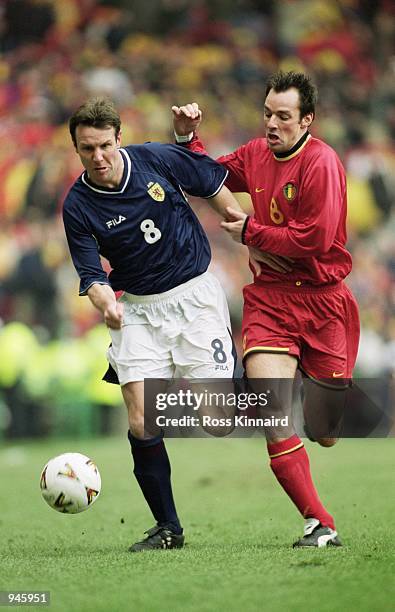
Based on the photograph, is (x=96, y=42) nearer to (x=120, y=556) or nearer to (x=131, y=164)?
(x=131, y=164)

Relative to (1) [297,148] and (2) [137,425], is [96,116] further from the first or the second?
(2) [137,425]

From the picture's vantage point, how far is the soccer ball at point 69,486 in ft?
17.1

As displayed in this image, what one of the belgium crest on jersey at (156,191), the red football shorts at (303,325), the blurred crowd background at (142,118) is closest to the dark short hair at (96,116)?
the belgium crest on jersey at (156,191)

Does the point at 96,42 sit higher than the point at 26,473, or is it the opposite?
the point at 96,42

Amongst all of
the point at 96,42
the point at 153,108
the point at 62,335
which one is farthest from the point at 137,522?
the point at 96,42

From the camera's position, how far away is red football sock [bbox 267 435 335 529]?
17.0 feet

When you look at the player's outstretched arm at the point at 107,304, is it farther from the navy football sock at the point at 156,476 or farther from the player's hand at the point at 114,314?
the navy football sock at the point at 156,476

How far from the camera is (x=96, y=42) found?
1509 centimetres

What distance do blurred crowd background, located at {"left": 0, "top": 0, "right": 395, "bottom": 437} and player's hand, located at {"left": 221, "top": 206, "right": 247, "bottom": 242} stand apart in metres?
7.05

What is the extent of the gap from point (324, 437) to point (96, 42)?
415 inches

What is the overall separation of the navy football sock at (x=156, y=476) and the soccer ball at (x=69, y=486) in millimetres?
237

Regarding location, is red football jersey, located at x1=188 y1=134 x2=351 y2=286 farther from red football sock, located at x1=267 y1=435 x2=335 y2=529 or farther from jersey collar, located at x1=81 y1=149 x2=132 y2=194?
red football sock, located at x1=267 y1=435 x2=335 y2=529

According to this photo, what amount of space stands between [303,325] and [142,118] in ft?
30.5

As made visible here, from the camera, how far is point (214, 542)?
5551 mm
